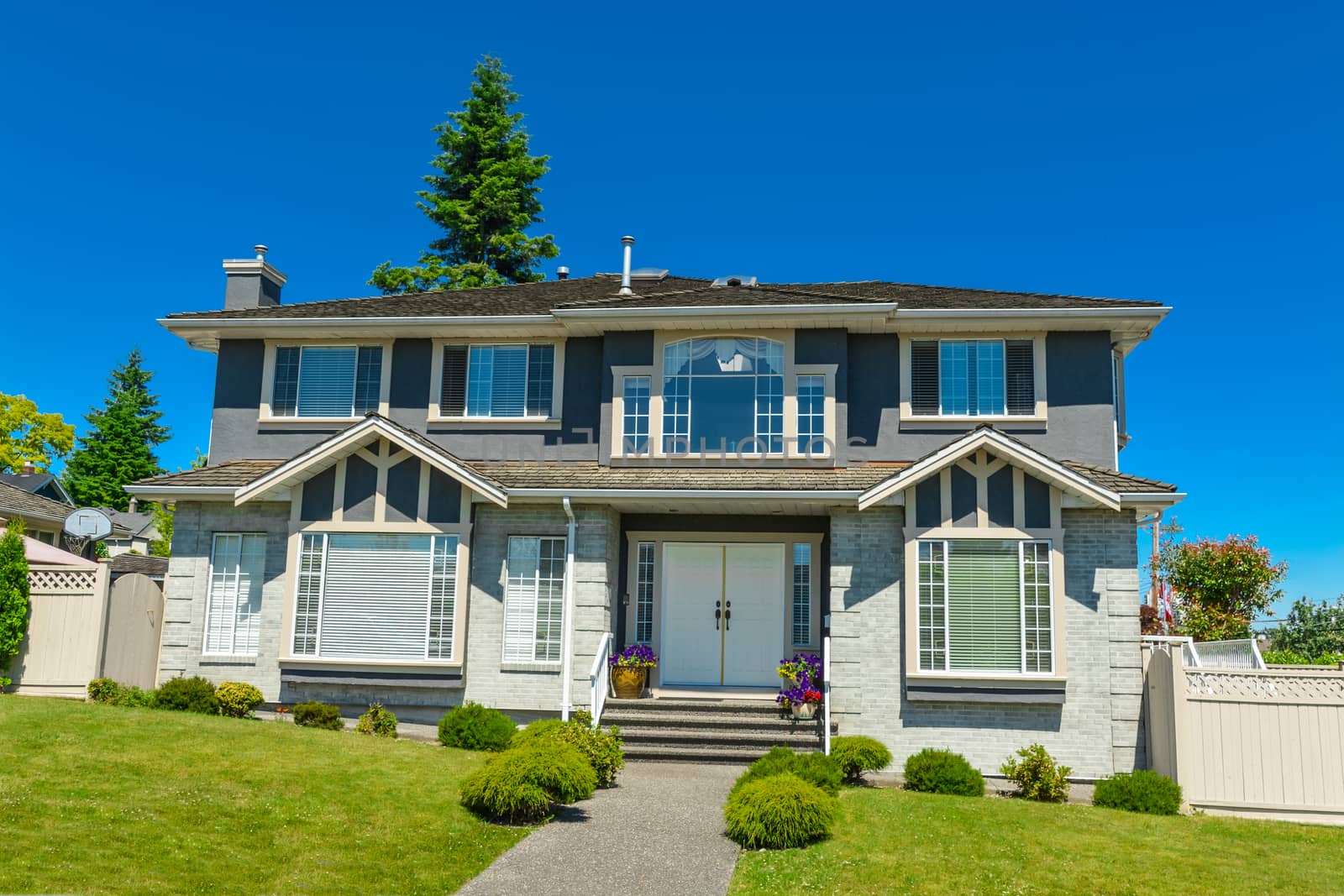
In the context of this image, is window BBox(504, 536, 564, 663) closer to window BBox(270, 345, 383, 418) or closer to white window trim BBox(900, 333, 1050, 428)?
window BBox(270, 345, 383, 418)

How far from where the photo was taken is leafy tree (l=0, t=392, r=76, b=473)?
52406mm

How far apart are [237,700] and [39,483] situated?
33.0 meters

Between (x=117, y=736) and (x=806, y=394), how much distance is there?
11.0 meters

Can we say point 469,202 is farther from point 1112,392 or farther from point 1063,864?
point 1063,864

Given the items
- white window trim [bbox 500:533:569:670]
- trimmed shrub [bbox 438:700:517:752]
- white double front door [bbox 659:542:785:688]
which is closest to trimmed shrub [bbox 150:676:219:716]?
trimmed shrub [bbox 438:700:517:752]

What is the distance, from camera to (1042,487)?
15344 millimetres

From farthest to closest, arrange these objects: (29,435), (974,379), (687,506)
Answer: (29,435)
(974,379)
(687,506)

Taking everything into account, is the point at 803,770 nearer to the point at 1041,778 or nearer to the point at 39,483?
the point at 1041,778

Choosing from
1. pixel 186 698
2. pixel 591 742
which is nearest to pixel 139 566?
pixel 186 698

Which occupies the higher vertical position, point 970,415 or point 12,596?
point 970,415

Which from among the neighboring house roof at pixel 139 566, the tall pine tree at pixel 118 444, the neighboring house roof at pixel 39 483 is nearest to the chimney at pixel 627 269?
the neighboring house roof at pixel 139 566

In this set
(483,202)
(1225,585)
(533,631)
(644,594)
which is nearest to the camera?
(533,631)

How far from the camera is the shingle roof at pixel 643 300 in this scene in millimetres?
17609

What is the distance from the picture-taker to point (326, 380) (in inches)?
747
